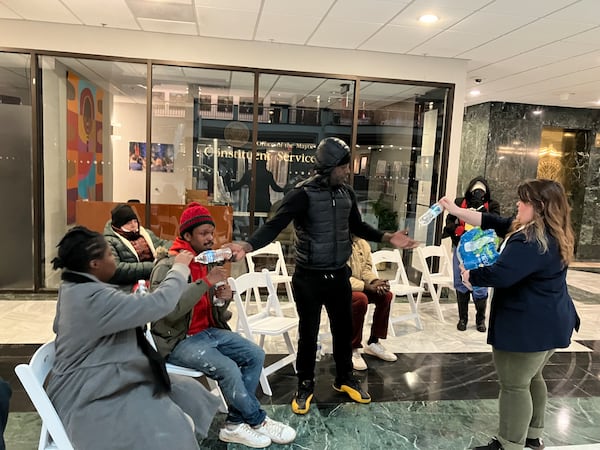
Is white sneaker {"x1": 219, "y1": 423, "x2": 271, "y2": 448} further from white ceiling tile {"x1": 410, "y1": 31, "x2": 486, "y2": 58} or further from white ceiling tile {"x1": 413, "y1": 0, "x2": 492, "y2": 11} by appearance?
white ceiling tile {"x1": 410, "y1": 31, "x2": 486, "y2": 58}

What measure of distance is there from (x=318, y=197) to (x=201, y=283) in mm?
894

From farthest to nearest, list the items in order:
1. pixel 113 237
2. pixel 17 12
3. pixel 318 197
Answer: pixel 17 12 < pixel 113 237 < pixel 318 197

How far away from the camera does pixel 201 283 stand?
88.3 inches

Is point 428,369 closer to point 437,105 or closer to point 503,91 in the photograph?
point 437,105

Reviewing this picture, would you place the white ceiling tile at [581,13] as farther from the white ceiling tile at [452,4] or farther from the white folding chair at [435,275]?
the white folding chair at [435,275]

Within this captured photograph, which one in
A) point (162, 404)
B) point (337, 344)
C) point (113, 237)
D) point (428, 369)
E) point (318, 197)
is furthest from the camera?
point (428, 369)

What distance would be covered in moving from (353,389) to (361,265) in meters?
1.11

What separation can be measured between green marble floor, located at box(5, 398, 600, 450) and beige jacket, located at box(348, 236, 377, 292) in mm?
1048

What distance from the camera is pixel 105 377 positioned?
1.68 m

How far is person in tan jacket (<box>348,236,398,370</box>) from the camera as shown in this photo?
359cm

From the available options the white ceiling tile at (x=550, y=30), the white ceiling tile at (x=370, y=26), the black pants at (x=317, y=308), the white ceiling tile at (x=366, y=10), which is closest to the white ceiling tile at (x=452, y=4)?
the white ceiling tile at (x=370, y=26)

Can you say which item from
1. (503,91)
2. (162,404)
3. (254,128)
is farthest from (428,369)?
(503,91)

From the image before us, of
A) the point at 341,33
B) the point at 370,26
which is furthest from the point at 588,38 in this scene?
the point at 341,33

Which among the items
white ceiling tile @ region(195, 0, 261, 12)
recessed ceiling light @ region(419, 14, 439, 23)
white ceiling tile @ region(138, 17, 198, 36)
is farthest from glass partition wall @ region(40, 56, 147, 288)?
recessed ceiling light @ region(419, 14, 439, 23)
